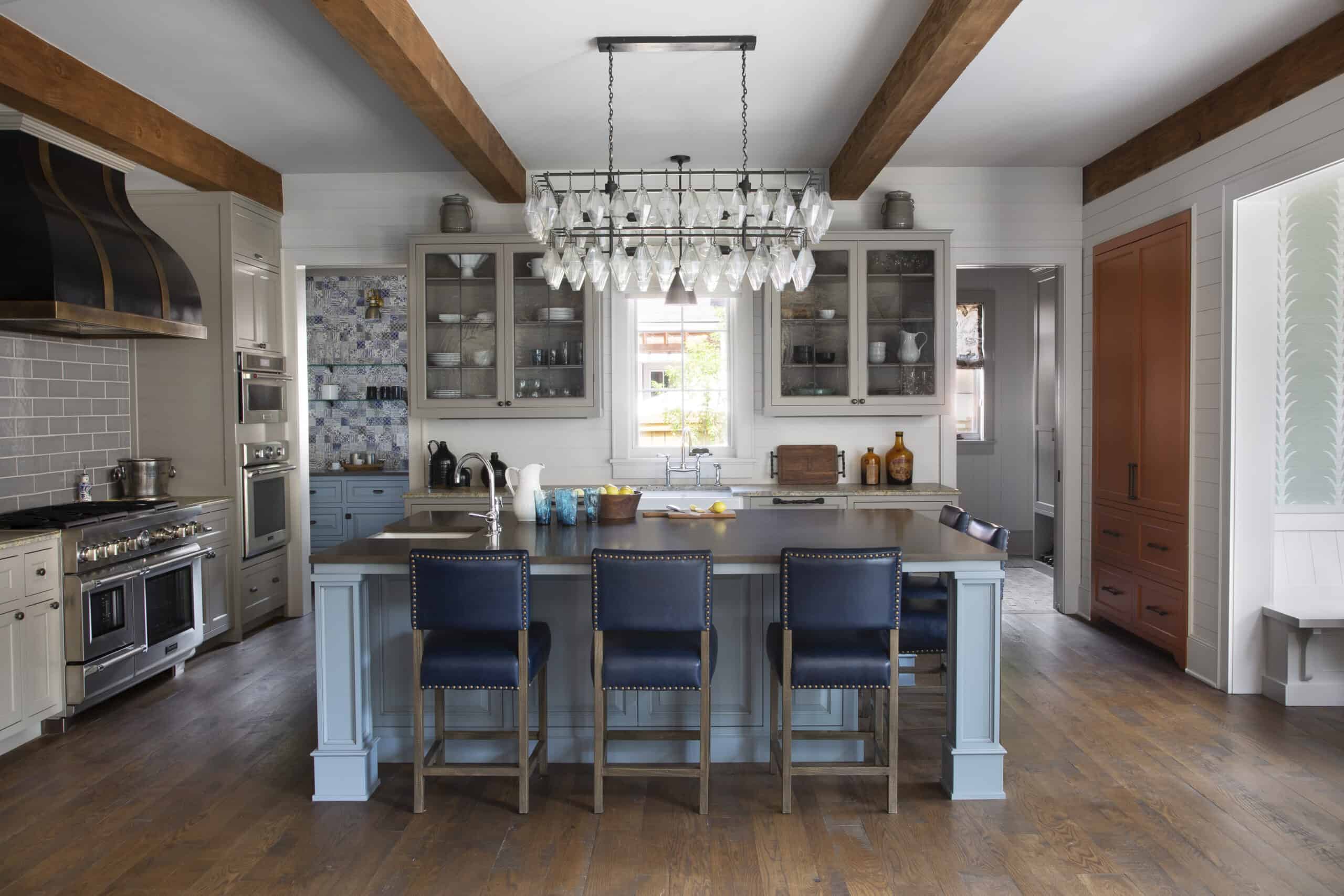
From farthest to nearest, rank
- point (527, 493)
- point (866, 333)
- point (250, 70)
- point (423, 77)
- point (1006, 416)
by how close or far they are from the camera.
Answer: point (1006, 416) → point (866, 333) → point (250, 70) → point (527, 493) → point (423, 77)

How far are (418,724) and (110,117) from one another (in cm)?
336

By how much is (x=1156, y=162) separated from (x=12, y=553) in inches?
238

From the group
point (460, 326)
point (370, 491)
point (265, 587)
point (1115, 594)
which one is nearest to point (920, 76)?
point (460, 326)

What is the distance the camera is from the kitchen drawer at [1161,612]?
4562 mm

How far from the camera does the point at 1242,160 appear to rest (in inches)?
159

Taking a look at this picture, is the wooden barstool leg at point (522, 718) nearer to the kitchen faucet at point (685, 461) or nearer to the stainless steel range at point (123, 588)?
the stainless steel range at point (123, 588)

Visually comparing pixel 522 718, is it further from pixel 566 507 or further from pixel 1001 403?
pixel 1001 403

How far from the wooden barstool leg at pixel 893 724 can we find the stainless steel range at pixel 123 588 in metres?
3.55

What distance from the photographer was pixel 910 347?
5.51m

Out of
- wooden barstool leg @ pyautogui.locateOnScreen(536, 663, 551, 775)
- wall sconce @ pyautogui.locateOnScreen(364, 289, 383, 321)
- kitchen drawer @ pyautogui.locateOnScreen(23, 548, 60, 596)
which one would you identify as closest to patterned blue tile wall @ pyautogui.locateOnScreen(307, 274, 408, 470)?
wall sconce @ pyautogui.locateOnScreen(364, 289, 383, 321)

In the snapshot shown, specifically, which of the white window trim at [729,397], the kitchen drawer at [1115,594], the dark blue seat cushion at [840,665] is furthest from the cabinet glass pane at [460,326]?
the kitchen drawer at [1115,594]

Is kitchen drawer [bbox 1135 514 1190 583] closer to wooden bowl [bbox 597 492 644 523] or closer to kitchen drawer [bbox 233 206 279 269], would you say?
wooden bowl [bbox 597 492 644 523]

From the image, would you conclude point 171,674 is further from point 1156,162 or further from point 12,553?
point 1156,162

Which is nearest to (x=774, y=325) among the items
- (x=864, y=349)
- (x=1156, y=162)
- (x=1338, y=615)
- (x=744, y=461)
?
(x=864, y=349)
